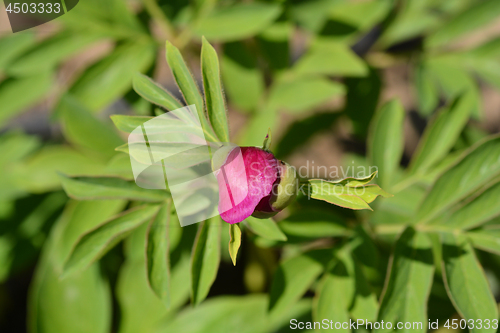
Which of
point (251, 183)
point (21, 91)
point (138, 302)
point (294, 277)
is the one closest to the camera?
point (251, 183)

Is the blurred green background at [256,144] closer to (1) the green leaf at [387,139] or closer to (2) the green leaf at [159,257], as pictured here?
(1) the green leaf at [387,139]

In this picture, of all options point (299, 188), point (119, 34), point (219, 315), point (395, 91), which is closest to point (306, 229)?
point (299, 188)

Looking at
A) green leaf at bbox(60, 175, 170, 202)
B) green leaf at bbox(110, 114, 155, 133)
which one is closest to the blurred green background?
green leaf at bbox(60, 175, 170, 202)

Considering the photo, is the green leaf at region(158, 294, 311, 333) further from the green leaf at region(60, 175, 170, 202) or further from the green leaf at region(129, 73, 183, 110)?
the green leaf at region(129, 73, 183, 110)

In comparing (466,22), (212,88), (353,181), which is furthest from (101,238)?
(466,22)

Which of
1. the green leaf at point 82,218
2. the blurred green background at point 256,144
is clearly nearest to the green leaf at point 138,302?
the blurred green background at point 256,144

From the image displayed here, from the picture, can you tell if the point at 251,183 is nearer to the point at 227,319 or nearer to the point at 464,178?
the point at 464,178

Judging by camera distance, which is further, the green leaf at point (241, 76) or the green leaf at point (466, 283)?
the green leaf at point (241, 76)
